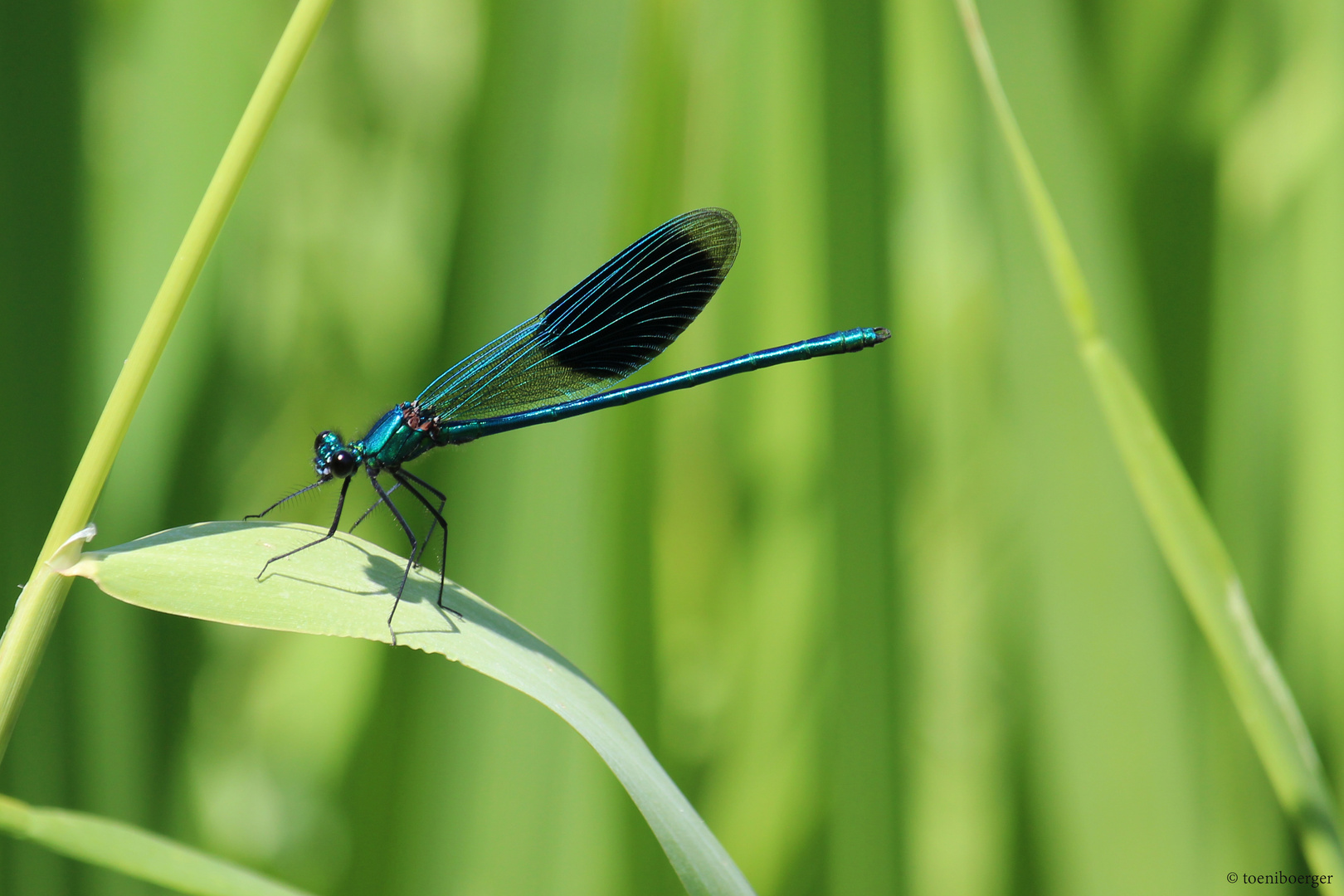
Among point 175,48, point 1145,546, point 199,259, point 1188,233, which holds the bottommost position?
point 1145,546

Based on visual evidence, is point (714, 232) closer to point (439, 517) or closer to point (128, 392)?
point (439, 517)

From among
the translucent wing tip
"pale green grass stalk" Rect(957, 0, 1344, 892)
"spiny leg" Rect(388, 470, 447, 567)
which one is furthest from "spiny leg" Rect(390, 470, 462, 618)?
"pale green grass stalk" Rect(957, 0, 1344, 892)

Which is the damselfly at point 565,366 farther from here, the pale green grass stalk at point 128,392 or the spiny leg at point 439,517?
the pale green grass stalk at point 128,392

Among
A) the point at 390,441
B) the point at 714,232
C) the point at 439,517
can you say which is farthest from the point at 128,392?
the point at 714,232

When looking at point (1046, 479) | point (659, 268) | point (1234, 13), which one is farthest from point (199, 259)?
point (1234, 13)

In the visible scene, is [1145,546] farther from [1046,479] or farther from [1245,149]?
[1245,149]
